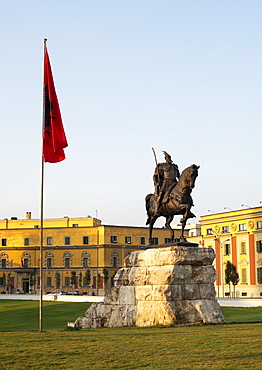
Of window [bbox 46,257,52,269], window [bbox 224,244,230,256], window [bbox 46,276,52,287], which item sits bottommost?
window [bbox 46,276,52,287]

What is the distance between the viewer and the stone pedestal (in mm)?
21281

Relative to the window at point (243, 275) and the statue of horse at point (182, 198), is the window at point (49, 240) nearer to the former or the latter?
the window at point (243, 275)

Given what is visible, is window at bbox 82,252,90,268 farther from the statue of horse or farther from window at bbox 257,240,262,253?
the statue of horse

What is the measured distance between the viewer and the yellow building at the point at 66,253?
356ft

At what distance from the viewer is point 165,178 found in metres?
24.3

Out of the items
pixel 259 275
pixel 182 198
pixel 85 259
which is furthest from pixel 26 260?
pixel 182 198

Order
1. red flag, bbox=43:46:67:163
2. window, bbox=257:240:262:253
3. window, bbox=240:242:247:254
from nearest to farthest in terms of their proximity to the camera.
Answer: red flag, bbox=43:46:67:163, window, bbox=257:240:262:253, window, bbox=240:242:247:254

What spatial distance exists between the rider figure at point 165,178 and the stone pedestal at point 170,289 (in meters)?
2.19

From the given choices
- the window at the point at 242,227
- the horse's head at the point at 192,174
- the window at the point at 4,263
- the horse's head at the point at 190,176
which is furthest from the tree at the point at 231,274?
the horse's head at the point at 192,174

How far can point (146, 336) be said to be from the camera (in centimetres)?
1714

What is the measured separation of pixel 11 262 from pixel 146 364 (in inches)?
4087

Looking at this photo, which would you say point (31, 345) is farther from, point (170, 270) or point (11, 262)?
point (11, 262)

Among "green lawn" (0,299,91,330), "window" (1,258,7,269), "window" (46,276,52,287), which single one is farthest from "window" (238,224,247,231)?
"window" (1,258,7,269)

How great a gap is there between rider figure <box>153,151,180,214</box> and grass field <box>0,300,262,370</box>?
229 inches
